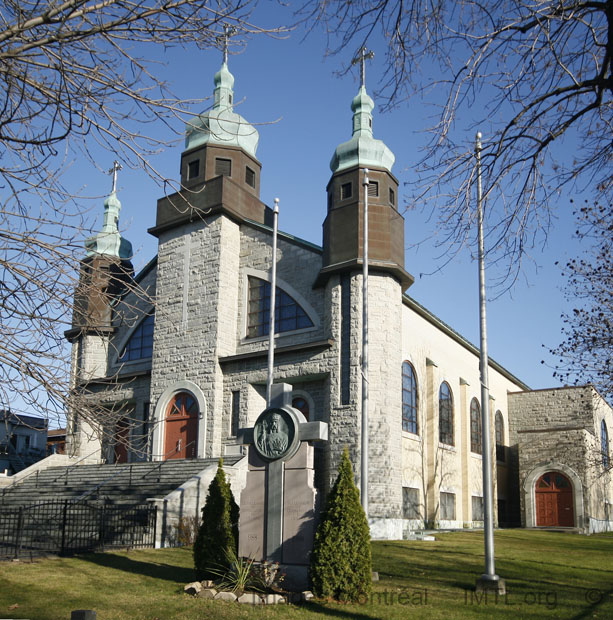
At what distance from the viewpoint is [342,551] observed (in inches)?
428

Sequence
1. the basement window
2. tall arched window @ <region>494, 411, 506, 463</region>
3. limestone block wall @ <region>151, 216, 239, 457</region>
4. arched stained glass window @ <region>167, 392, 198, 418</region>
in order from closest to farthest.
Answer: limestone block wall @ <region>151, 216, 239, 457</region>, arched stained glass window @ <region>167, 392, 198, 418</region>, the basement window, tall arched window @ <region>494, 411, 506, 463</region>

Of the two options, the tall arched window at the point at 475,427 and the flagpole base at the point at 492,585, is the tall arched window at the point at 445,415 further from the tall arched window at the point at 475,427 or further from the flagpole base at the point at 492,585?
the flagpole base at the point at 492,585

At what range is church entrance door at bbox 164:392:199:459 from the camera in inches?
1064

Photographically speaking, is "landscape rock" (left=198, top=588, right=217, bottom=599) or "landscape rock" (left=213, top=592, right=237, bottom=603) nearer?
"landscape rock" (left=213, top=592, right=237, bottom=603)

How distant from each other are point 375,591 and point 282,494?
223 cm

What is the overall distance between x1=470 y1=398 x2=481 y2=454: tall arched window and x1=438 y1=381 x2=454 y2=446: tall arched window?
3105mm

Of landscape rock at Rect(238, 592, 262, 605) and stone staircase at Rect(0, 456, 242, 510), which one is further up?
stone staircase at Rect(0, 456, 242, 510)

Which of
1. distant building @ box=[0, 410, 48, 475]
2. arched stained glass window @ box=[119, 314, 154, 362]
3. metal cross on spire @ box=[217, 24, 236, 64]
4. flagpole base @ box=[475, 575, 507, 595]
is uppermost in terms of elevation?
arched stained glass window @ box=[119, 314, 154, 362]

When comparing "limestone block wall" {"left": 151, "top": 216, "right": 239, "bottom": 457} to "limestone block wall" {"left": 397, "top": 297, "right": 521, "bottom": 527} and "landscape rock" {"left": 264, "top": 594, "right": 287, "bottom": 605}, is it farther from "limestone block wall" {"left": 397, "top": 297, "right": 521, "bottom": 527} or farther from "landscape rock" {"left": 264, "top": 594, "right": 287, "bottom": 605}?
"landscape rock" {"left": 264, "top": 594, "right": 287, "bottom": 605}

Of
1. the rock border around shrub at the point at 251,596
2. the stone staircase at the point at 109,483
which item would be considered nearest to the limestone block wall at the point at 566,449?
the stone staircase at the point at 109,483

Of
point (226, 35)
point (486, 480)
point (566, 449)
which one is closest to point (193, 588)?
point (486, 480)

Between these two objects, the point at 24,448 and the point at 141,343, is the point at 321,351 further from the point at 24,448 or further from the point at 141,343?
the point at 24,448

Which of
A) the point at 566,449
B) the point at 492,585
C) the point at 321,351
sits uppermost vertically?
the point at 321,351

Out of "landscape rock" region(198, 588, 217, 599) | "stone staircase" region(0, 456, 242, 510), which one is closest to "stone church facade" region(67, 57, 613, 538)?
"stone staircase" region(0, 456, 242, 510)
